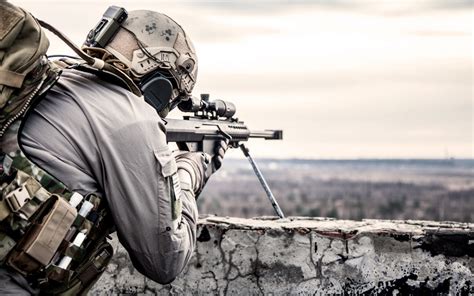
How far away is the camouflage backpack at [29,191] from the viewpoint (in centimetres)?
256

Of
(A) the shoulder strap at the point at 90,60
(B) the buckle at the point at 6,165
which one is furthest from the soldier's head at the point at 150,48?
(B) the buckle at the point at 6,165

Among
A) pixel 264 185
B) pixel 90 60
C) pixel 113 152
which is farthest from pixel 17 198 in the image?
pixel 264 185

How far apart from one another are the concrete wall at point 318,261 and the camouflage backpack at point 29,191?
1.99 meters

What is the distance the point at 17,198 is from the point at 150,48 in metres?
0.93

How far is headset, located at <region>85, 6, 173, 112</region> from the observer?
3297mm

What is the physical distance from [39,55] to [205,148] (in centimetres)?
186

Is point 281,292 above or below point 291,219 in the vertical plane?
below

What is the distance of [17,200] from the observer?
2.63 m

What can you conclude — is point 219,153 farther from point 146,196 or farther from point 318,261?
point 146,196

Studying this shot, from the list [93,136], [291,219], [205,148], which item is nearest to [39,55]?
[93,136]

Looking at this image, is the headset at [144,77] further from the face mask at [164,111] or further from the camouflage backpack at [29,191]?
the camouflage backpack at [29,191]

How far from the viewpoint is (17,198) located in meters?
2.63

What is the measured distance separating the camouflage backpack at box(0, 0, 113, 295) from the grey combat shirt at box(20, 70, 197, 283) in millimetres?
46

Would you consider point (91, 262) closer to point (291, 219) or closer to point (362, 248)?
point (362, 248)
